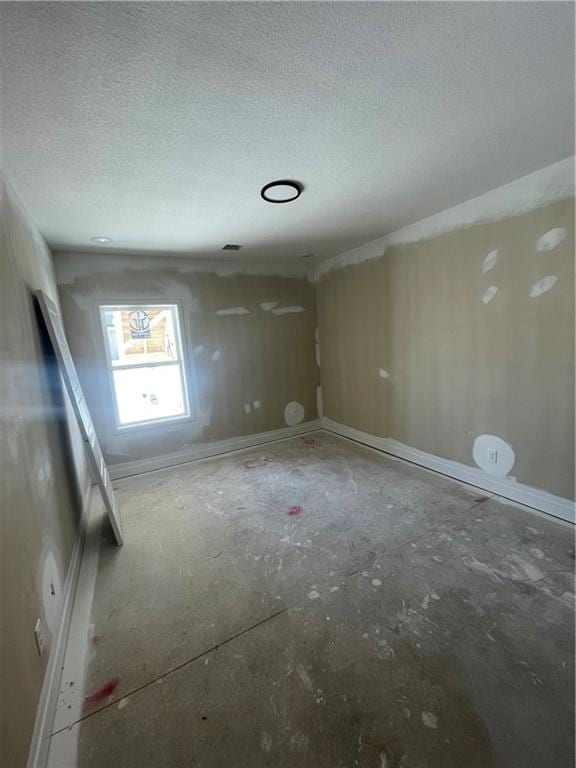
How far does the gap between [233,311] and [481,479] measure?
328cm

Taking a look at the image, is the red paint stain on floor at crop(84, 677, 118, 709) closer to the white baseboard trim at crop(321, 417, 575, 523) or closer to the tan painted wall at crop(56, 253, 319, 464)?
the tan painted wall at crop(56, 253, 319, 464)

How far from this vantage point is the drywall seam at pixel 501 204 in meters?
2.09

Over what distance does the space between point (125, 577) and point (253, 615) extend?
0.93 meters

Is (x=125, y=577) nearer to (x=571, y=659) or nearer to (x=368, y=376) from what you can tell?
(x=571, y=659)

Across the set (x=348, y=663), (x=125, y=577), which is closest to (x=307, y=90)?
(x=348, y=663)

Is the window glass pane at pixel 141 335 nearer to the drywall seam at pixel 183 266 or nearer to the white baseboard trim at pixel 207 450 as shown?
the drywall seam at pixel 183 266

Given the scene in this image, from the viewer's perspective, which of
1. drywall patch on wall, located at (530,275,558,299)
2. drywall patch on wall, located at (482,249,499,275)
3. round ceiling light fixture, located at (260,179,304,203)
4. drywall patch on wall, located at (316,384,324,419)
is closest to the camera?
round ceiling light fixture, located at (260,179,304,203)

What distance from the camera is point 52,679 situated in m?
1.33

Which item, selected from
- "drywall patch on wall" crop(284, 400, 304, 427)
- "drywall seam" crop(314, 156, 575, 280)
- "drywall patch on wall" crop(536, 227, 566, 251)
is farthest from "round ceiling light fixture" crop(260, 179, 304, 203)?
"drywall patch on wall" crop(284, 400, 304, 427)

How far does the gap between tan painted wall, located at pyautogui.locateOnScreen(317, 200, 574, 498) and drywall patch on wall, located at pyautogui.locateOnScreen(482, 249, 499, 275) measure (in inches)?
1.3

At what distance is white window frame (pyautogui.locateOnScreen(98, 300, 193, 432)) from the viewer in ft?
11.3

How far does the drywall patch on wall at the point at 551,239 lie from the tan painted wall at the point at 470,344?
3cm

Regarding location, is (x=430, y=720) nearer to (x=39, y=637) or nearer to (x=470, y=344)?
(x=39, y=637)

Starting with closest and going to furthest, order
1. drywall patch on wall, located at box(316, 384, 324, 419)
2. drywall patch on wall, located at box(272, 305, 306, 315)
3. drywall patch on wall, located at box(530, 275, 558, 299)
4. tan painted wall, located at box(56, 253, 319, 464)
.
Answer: drywall patch on wall, located at box(530, 275, 558, 299) → tan painted wall, located at box(56, 253, 319, 464) → drywall patch on wall, located at box(272, 305, 306, 315) → drywall patch on wall, located at box(316, 384, 324, 419)
